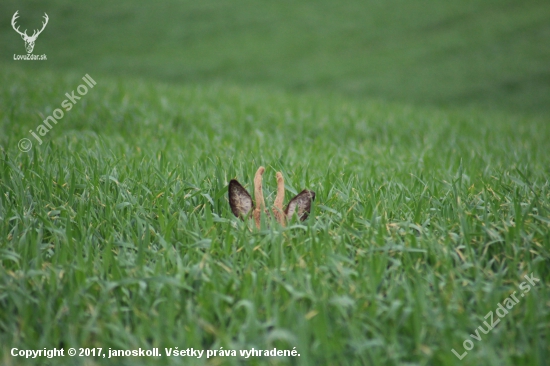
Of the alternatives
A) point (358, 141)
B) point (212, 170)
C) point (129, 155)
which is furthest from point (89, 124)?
point (358, 141)

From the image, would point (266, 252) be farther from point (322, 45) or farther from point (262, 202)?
point (322, 45)

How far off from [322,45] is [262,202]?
18099 millimetres

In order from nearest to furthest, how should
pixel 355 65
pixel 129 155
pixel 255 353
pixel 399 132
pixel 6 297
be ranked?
pixel 255 353, pixel 6 297, pixel 129 155, pixel 399 132, pixel 355 65

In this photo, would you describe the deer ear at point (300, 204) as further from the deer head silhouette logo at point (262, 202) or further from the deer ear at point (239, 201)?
the deer ear at point (239, 201)

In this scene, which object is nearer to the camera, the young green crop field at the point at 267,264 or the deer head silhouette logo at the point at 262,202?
the young green crop field at the point at 267,264

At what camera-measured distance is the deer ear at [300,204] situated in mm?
2441

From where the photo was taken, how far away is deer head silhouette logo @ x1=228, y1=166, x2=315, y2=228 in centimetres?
239

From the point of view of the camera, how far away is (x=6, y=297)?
185cm

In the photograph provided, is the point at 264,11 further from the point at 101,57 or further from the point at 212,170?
the point at 212,170

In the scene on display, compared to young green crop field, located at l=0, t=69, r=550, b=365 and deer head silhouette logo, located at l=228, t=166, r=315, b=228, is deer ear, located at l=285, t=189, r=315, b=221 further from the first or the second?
young green crop field, located at l=0, t=69, r=550, b=365

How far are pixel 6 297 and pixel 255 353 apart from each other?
1.15 meters

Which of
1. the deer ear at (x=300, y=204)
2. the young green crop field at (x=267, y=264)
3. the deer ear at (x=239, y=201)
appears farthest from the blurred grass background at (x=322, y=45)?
the deer ear at (x=239, y=201)

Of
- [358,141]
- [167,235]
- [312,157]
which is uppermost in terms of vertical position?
[358,141]

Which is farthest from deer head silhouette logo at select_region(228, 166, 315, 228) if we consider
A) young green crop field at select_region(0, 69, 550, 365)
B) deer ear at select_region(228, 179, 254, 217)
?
young green crop field at select_region(0, 69, 550, 365)
